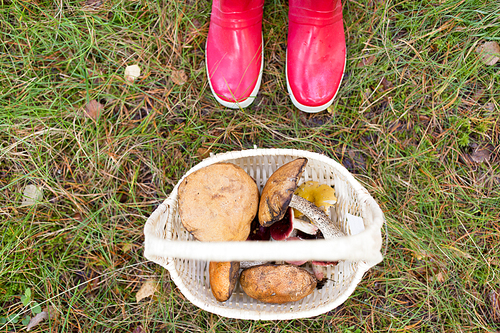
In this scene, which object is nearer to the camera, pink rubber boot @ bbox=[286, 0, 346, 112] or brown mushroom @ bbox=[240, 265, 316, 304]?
brown mushroom @ bbox=[240, 265, 316, 304]

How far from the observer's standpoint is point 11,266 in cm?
234

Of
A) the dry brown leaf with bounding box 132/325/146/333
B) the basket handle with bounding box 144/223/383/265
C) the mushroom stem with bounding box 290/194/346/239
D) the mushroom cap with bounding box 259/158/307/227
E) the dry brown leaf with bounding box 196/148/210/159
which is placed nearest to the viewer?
the basket handle with bounding box 144/223/383/265

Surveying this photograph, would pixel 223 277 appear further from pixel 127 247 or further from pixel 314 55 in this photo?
pixel 314 55

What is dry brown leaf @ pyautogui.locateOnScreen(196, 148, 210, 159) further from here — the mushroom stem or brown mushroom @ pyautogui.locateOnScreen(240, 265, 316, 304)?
brown mushroom @ pyautogui.locateOnScreen(240, 265, 316, 304)

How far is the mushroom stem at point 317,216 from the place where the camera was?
1.72m

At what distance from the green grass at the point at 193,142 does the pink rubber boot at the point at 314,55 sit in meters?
0.20

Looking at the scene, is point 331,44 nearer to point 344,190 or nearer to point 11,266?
point 344,190

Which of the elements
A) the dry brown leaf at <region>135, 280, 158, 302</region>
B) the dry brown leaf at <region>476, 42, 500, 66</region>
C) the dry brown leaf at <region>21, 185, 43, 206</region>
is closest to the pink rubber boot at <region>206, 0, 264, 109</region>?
the dry brown leaf at <region>135, 280, 158, 302</region>

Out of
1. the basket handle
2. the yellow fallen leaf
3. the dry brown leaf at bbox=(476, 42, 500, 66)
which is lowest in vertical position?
the yellow fallen leaf

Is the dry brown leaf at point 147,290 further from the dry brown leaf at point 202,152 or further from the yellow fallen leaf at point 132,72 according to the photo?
the yellow fallen leaf at point 132,72

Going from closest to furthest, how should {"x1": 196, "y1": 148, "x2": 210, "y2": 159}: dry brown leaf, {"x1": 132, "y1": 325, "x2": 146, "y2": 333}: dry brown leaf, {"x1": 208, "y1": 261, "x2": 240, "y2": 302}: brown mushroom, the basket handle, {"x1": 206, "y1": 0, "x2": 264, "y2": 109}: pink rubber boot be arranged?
the basket handle < {"x1": 208, "y1": 261, "x2": 240, "y2": 302}: brown mushroom < {"x1": 206, "y1": 0, "x2": 264, "y2": 109}: pink rubber boot < {"x1": 132, "y1": 325, "x2": 146, "y2": 333}: dry brown leaf < {"x1": 196, "y1": 148, "x2": 210, "y2": 159}: dry brown leaf

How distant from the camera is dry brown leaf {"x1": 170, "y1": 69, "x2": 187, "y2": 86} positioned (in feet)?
8.02

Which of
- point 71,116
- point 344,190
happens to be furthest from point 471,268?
point 71,116

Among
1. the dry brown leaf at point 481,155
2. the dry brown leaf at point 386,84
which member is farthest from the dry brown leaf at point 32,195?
the dry brown leaf at point 481,155
